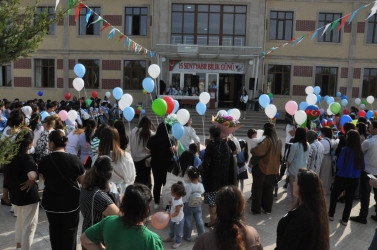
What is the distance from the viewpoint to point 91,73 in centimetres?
2034

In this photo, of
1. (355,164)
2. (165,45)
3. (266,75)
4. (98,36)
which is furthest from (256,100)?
(355,164)

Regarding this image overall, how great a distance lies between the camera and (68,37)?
2000cm

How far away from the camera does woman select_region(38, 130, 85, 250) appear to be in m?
3.35

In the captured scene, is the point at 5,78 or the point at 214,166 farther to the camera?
the point at 5,78

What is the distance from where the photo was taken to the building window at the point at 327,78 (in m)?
19.9

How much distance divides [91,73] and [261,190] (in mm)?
17284

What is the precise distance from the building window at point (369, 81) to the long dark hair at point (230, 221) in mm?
21147

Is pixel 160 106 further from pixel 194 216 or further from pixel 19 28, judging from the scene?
pixel 19 28

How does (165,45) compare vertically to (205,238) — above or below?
above

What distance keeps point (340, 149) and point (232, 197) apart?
4.34 m

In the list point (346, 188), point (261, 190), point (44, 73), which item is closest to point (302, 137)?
point (346, 188)

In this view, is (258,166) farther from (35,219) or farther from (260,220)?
(35,219)

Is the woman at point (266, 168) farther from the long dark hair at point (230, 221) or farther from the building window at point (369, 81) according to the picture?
the building window at point (369, 81)

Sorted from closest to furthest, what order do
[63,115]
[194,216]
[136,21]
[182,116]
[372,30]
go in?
[194,216] < [182,116] < [63,115] < [372,30] < [136,21]
